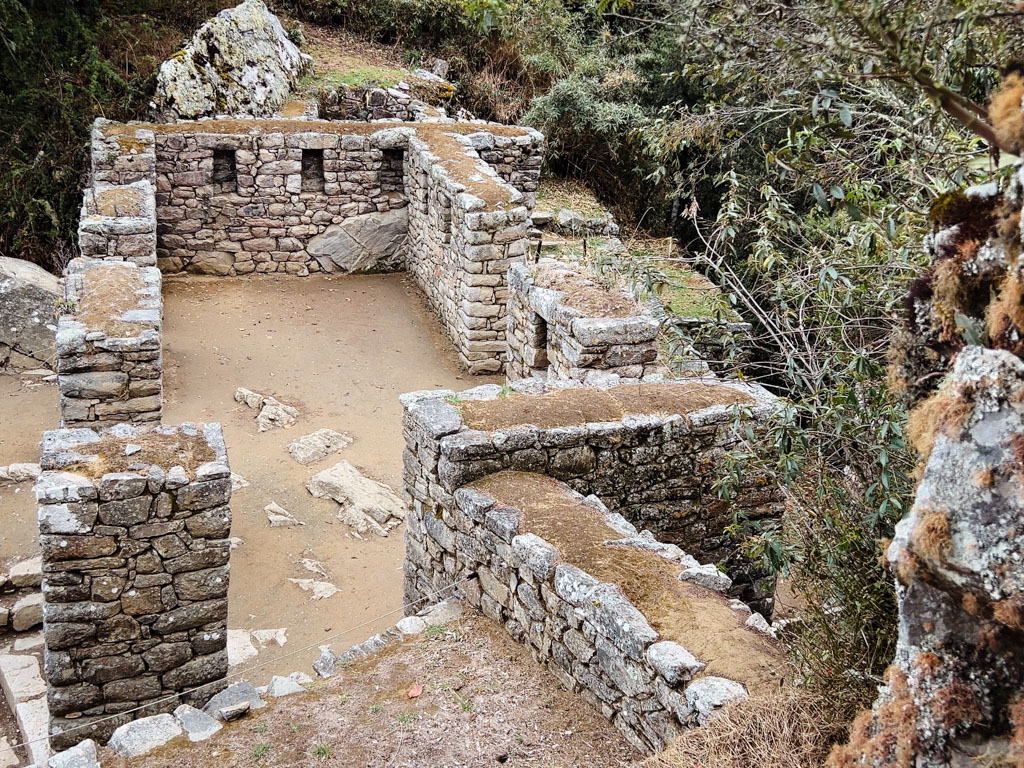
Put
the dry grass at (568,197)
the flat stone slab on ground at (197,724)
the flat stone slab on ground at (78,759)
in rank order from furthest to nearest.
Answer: the dry grass at (568,197), the flat stone slab on ground at (197,724), the flat stone slab on ground at (78,759)

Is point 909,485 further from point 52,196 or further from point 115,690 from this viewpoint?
point 52,196

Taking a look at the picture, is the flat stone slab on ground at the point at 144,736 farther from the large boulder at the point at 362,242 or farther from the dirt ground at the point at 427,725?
the large boulder at the point at 362,242

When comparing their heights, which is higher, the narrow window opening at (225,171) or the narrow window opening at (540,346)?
the narrow window opening at (225,171)

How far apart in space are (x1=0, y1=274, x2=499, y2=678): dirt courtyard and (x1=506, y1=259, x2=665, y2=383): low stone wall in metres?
1.66

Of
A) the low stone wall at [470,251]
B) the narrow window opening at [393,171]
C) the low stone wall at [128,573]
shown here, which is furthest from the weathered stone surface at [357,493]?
the narrow window opening at [393,171]

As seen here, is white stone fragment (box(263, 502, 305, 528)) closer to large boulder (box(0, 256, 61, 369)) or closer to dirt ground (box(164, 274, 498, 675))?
dirt ground (box(164, 274, 498, 675))

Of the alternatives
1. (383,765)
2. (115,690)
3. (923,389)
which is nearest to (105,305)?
(115,690)

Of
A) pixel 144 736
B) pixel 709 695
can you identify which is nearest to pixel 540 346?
pixel 144 736

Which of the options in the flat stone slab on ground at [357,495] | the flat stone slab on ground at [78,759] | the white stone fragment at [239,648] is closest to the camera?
the flat stone slab on ground at [78,759]

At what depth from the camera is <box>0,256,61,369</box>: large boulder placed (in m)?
11.2

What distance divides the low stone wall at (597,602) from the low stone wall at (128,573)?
1.38 m

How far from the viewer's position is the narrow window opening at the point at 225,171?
13.7m

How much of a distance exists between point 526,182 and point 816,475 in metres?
11.1

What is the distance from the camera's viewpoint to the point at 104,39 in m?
15.5
